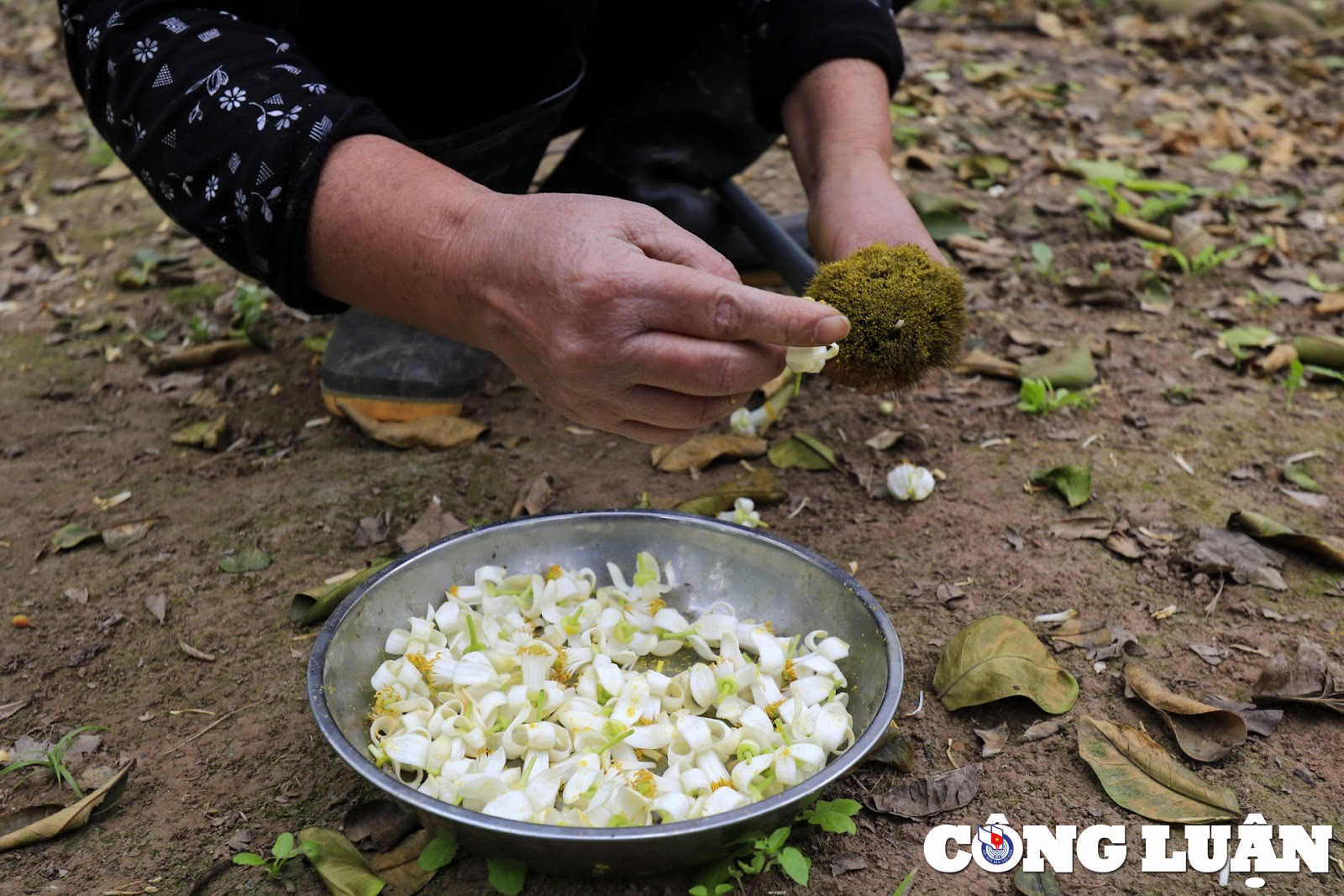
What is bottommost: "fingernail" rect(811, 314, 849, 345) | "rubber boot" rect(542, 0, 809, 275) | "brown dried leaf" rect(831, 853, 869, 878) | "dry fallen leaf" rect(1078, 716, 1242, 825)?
"dry fallen leaf" rect(1078, 716, 1242, 825)

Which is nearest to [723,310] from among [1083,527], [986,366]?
[1083,527]

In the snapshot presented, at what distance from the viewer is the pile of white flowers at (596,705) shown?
133 cm

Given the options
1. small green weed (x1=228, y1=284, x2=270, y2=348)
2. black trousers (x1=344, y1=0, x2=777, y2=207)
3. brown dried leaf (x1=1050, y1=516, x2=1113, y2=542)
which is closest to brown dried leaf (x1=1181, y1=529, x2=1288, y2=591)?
brown dried leaf (x1=1050, y1=516, x2=1113, y2=542)

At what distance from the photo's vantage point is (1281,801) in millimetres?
1422

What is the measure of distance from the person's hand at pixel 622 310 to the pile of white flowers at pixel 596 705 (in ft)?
1.07

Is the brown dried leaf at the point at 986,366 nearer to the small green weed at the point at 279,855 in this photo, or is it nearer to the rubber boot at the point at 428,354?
the rubber boot at the point at 428,354

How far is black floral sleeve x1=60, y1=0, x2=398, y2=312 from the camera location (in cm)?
158

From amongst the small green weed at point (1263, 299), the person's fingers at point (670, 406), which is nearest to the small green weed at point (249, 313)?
the person's fingers at point (670, 406)

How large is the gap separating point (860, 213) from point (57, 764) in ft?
5.03

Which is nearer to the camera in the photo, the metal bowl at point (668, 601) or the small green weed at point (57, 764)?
the metal bowl at point (668, 601)

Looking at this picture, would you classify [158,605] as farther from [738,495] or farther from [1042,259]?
[1042,259]

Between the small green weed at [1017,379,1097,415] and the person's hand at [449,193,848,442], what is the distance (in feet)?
3.35

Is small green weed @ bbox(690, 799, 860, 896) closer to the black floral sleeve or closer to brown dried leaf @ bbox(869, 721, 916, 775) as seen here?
brown dried leaf @ bbox(869, 721, 916, 775)

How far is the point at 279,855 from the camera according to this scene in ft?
4.44
